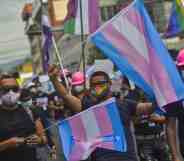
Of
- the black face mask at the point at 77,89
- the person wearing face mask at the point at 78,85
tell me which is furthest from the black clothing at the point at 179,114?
the black face mask at the point at 77,89

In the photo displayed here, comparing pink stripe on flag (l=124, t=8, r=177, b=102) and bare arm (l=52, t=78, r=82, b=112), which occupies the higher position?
pink stripe on flag (l=124, t=8, r=177, b=102)

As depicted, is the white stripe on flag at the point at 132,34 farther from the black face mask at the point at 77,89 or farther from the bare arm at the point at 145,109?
the black face mask at the point at 77,89

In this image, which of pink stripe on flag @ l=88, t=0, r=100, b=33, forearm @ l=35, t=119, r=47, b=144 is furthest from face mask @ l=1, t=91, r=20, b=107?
pink stripe on flag @ l=88, t=0, r=100, b=33

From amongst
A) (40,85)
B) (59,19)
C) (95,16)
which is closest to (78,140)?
(95,16)

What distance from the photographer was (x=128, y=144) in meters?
6.02

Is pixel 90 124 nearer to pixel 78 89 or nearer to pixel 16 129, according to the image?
pixel 16 129

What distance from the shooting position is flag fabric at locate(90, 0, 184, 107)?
5887mm

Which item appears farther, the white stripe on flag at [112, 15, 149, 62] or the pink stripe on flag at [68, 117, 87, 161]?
the pink stripe on flag at [68, 117, 87, 161]

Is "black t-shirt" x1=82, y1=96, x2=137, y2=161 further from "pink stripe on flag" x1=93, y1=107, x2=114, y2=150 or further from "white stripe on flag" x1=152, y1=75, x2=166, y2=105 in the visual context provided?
"white stripe on flag" x1=152, y1=75, x2=166, y2=105

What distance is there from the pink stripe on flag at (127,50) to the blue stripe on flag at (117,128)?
358 mm

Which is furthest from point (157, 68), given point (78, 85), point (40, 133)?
point (78, 85)

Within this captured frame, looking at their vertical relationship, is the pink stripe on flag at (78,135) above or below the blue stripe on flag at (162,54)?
below

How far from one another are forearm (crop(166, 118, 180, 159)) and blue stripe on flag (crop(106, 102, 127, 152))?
0.36 m

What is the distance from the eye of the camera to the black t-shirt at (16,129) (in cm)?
659
